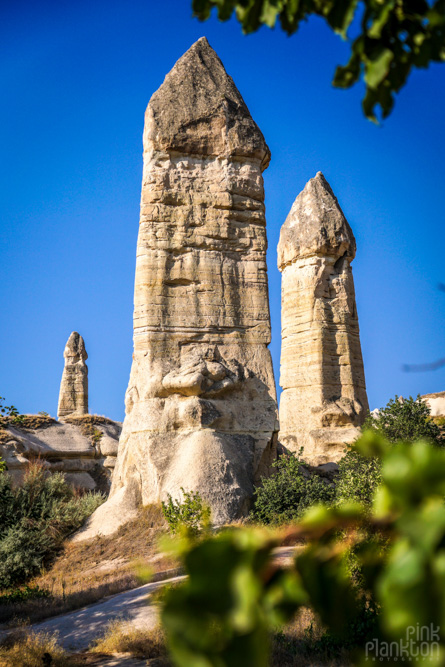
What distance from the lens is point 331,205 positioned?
58.8 feet

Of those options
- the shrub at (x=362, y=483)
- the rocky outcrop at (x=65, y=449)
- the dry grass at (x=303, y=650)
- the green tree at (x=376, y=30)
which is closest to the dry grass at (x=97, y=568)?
the dry grass at (x=303, y=650)

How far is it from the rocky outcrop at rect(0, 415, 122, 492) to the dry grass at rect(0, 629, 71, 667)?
9.74 m

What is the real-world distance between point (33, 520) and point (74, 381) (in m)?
19.6

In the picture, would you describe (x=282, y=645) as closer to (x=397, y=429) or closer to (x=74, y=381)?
(x=397, y=429)

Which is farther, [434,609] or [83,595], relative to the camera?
[83,595]

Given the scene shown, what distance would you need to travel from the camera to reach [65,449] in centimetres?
1775

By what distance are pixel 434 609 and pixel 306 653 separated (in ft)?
15.7

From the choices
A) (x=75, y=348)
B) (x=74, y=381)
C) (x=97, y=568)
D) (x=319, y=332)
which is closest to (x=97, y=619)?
(x=97, y=568)

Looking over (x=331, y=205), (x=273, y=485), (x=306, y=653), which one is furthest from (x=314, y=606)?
(x=331, y=205)

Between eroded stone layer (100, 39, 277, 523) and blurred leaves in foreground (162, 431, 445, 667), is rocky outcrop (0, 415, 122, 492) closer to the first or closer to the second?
eroded stone layer (100, 39, 277, 523)

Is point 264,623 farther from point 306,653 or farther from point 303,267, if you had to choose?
point 303,267

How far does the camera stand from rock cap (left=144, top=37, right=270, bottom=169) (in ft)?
39.9

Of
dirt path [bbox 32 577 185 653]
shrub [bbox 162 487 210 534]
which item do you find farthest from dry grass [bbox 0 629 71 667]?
shrub [bbox 162 487 210 534]

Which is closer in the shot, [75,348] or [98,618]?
[98,618]
